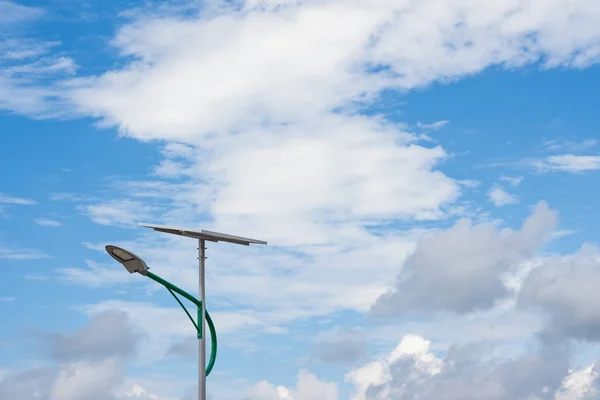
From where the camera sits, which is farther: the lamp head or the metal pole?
the metal pole

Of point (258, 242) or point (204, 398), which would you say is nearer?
point (204, 398)

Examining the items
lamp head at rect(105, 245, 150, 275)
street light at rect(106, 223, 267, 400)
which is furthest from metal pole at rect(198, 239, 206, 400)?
lamp head at rect(105, 245, 150, 275)

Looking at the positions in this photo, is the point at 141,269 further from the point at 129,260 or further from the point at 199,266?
the point at 199,266

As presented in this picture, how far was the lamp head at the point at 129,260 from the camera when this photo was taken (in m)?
17.1

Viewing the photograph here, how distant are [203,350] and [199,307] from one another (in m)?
1.04

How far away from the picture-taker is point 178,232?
1767 cm

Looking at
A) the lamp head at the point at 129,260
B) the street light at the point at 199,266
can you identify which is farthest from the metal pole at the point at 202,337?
the lamp head at the point at 129,260

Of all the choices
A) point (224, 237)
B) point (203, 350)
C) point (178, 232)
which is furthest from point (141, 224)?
point (203, 350)

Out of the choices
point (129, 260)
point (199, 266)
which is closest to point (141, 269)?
point (129, 260)

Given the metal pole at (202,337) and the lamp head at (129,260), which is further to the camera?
the metal pole at (202,337)

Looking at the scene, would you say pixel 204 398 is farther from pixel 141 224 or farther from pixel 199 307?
pixel 141 224

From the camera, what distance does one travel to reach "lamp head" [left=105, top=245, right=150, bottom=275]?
56.0ft

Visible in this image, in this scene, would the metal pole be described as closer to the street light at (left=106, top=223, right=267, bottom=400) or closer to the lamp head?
the street light at (left=106, top=223, right=267, bottom=400)

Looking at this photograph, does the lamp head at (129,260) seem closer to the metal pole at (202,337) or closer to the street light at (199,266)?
the street light at (199,266)
